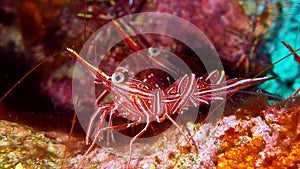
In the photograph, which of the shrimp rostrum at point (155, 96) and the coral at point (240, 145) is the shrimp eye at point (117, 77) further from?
the coral at point (240, 145)

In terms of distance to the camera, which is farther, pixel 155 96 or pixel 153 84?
pixel 153 84

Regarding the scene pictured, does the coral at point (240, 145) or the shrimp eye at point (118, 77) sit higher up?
the shrimp eye at point (118, 77)

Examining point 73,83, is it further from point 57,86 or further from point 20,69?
point 20,69

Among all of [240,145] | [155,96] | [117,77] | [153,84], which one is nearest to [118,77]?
[117,77]

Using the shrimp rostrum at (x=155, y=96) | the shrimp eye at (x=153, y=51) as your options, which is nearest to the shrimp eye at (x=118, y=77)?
the shrimp rostrum at (x=155, y=96)

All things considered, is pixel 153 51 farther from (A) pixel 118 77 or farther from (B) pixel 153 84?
(A) pixel 118 77

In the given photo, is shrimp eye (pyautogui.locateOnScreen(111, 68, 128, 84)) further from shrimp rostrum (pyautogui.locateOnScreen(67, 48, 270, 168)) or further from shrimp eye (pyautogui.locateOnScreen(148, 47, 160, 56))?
shrimp eye (pyautogui.locateOnScreen(148, 47, 160, 56))

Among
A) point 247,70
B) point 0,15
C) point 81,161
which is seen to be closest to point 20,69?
point 0,15

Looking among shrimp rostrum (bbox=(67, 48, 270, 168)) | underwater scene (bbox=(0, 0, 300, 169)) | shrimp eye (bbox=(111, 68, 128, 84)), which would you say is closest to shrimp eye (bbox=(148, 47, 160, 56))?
A: underwater scene (bbox=(0, 0, 300, 169))
